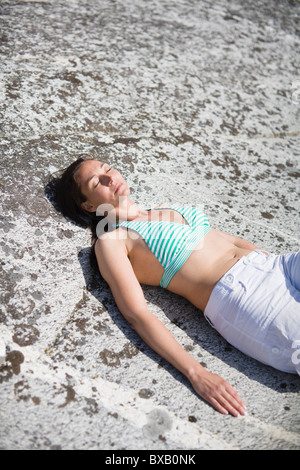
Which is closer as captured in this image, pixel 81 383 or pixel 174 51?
pixel 81 383

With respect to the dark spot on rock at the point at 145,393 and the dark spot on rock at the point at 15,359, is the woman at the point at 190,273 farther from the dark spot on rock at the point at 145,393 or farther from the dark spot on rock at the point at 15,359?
the dark spot on rock at the point at 15,359

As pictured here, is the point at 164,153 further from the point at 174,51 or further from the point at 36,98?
the point at 174,51

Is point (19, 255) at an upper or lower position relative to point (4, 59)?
lower

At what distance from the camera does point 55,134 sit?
260 cm

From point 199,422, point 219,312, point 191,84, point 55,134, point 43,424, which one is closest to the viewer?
point 43,424

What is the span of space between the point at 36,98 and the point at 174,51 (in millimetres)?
1390

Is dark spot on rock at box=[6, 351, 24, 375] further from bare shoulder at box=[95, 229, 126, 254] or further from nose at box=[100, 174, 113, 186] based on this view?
nose at box=[100, 174, 113, 186]

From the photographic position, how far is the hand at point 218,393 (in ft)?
5.70

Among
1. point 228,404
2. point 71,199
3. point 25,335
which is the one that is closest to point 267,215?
point 71,199

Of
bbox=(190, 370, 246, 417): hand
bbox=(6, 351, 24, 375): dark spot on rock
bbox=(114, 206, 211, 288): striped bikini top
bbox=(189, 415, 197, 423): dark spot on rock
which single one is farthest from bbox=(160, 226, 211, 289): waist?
bbox=(6, 351, 24, 375): dark spot on rock

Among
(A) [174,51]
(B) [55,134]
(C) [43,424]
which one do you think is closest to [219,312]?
(C) [43,424]

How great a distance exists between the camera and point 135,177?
2617 mm

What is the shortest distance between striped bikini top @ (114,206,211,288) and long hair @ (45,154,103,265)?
18 cm

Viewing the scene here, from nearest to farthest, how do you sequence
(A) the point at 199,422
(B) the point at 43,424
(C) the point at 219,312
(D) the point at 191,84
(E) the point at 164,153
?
(B) the point at 43,424 → (A) the point at 199,422 → (C) the point at 219,312 → (E) the point at 164,153 → (D) the point at 191,84
